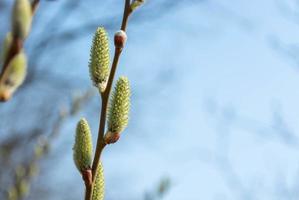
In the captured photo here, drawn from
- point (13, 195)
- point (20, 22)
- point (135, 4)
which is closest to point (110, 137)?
point (135, 4)

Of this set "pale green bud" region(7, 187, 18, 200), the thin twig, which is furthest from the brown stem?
"pale green bud" region(7, 187, 18, 200)

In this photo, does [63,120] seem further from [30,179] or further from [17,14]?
[17,14]

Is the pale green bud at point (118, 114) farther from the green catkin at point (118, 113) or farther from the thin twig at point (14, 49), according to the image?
the thin twig at point (14, 49)

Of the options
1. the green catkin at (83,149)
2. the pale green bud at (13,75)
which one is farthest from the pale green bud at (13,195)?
the pale green bud at (13,75)

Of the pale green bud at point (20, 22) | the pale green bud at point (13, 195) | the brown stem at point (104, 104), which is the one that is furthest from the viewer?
the pale green bud at point (13, 195)

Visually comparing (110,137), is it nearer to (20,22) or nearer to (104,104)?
(104,104)

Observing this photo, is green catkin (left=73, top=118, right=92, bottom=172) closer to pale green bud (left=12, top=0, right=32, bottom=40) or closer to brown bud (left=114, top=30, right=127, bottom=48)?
brown bud (left=114, top=30, right=127, bottom=48)

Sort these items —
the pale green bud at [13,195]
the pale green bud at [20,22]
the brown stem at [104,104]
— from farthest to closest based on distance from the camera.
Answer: the pale green bud at [13,195]
the brown stem at [104,104]
the pale green bud at [20,22]

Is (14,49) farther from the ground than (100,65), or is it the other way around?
(14,49)

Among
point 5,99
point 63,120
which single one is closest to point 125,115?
point 5,99
